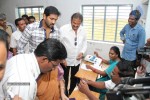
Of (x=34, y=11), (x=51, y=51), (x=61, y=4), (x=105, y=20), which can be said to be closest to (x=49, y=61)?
(x=51, y=51)

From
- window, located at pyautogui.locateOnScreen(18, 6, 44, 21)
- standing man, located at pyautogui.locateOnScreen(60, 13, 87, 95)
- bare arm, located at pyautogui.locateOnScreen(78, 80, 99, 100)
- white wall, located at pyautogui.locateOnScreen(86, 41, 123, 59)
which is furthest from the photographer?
window, located at pyautogui.locateOnScreen(18, 6, 44, 21)

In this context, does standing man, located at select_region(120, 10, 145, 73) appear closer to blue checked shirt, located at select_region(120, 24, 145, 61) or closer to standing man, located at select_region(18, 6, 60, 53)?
blue checked shirt, located at select_region(120, 24, 145, 61)

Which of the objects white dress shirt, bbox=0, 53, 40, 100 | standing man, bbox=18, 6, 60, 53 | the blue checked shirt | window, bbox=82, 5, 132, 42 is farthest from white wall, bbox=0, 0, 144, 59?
white dress shirt, bbox=0, 53, 40, 100

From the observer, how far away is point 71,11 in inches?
201

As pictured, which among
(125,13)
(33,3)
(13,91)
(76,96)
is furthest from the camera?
(33,3)

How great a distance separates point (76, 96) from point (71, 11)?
12.0ft

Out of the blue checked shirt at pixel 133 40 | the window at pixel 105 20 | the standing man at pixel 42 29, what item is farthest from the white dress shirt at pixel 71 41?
the window at pixel 105 20

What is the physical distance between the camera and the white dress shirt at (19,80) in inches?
38.0

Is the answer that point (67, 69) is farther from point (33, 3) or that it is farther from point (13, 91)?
point (33, 3)

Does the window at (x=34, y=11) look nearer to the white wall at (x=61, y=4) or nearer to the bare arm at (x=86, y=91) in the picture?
the white wall at (x=61, y=4)

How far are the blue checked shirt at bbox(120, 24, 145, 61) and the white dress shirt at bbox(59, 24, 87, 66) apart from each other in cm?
87

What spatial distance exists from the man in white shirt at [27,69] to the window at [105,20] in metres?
3.86

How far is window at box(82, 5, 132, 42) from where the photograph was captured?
472 cm

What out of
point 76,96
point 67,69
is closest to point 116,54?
point 67,69
